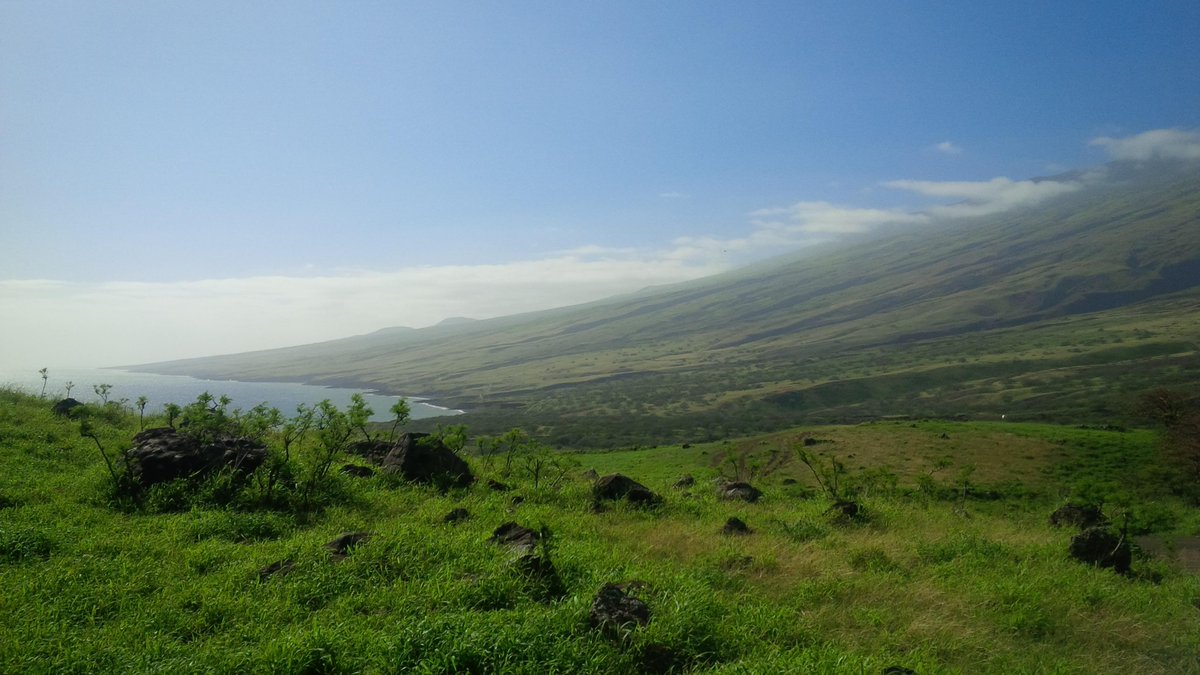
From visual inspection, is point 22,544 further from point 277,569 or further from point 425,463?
point 425,463

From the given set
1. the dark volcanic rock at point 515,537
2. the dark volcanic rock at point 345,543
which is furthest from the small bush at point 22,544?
the dark volcanic rock at point 515,537

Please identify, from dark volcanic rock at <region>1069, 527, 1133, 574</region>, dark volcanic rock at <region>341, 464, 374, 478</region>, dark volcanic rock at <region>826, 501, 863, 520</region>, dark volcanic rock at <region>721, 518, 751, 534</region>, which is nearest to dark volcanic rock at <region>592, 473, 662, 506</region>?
dark volcanic rock at <region>721, 518, 751, 534</region>

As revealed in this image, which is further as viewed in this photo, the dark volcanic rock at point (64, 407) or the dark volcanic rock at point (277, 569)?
the dark volcanic rock at point (64, 407)

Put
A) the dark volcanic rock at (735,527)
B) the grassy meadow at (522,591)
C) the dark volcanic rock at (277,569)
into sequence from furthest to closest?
the dark volcanic rock at (735,527), the dark volcanic rock at (277,569), the grassy meadow at (522,591)

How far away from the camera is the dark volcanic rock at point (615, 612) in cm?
695

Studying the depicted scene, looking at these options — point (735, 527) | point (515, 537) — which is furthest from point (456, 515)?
point (735, 527)

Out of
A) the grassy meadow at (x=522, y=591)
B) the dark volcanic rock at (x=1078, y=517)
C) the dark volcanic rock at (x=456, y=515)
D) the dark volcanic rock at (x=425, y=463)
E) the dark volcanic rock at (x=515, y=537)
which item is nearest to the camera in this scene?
the grassy meadow at (x=522, y=591)

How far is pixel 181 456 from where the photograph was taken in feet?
43.5

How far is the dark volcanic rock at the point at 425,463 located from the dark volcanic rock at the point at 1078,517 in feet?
66.9

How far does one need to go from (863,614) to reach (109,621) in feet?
34.5

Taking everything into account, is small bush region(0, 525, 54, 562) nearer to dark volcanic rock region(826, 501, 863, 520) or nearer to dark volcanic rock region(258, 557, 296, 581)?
dark volcanic rock region(258, 557, 296, 581)

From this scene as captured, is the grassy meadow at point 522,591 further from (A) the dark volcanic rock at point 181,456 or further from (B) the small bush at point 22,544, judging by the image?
(A) the dark volcanic rock at point 181,456

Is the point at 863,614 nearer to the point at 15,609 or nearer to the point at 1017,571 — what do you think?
the point at 1017,571

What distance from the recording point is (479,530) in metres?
11.2
